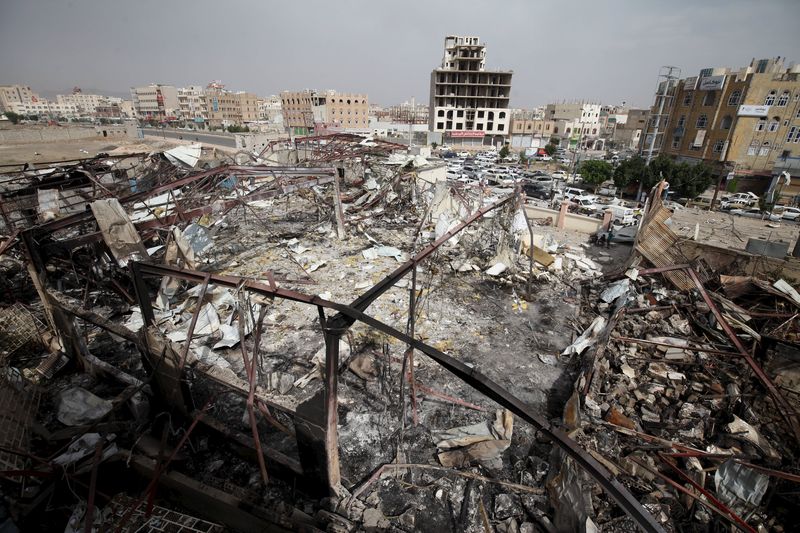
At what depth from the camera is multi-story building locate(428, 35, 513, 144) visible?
171 feet

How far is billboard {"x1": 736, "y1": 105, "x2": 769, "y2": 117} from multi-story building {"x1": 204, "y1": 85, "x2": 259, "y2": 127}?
8490 centimetres

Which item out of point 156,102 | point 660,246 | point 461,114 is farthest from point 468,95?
point 156,102

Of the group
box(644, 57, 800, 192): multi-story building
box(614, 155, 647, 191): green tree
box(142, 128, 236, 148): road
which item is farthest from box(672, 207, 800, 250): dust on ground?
box(142, 128, 236, 148): road

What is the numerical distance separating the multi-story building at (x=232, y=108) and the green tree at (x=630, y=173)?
7936 centimetres

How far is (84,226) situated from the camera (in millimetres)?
7996

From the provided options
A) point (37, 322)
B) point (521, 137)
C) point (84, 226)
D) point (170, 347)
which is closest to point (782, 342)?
point (170, 347)

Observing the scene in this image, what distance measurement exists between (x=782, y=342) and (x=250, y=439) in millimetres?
7696

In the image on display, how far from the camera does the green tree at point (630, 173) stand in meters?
27.7

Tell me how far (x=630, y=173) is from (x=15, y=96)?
177023 mm

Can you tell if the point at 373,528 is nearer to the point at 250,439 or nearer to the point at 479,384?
the point at 250,439

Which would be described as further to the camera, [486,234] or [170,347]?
[486,234]

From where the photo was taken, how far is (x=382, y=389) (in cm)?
516

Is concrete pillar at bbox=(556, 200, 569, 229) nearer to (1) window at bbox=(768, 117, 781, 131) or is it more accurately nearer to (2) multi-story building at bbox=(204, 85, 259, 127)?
(1) window at bbox=(768, 117, 781, 131)

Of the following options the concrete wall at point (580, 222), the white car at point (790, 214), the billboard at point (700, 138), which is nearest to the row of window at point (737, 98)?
the billboard at point (700, 138)
